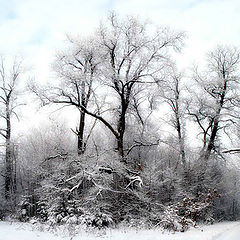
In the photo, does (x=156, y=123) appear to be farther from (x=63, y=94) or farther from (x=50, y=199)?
(x=50, y=199)

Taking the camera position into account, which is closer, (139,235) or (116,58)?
(139,235)

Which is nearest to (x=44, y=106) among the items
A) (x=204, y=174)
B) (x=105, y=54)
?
(x=105, y=54)

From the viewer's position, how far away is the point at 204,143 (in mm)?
20781

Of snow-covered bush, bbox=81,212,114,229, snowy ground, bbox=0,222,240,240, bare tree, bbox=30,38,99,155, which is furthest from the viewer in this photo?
bare tree, bbox=30,38,99,155

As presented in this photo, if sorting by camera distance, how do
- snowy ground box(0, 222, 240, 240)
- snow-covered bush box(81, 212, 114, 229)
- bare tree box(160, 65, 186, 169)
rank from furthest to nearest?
bare tree box(160, 65, 186, 169) → snow-covered bush box(81, 212, 114, 229) → snowy ground box(0, 222, 240, 240)

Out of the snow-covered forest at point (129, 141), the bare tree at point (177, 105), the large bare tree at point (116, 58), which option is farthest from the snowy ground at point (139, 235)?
the bare tree at point (177, 105)

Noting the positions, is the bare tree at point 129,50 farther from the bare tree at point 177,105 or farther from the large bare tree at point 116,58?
the bare tree at point 177,105

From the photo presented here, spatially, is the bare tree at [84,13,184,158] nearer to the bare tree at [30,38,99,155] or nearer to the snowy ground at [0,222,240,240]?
the bare tree at [30,38,99,155]

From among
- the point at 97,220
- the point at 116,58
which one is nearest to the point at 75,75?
the point at 116,58

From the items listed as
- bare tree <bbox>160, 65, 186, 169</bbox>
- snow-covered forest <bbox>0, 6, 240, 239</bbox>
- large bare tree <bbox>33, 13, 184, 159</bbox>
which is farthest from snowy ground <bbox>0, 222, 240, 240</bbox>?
bare tree <bbox>160, 65, 186, 169</bbox>

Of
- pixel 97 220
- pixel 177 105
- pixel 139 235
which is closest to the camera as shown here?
pixel 139 235

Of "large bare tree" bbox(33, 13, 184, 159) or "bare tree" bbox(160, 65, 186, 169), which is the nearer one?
"large bare tree" bbox(33, 13, 184, 159)

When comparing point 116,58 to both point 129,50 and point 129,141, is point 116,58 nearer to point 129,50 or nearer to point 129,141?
point 129,50

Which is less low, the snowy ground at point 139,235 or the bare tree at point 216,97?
the bare tree at point 216,97
